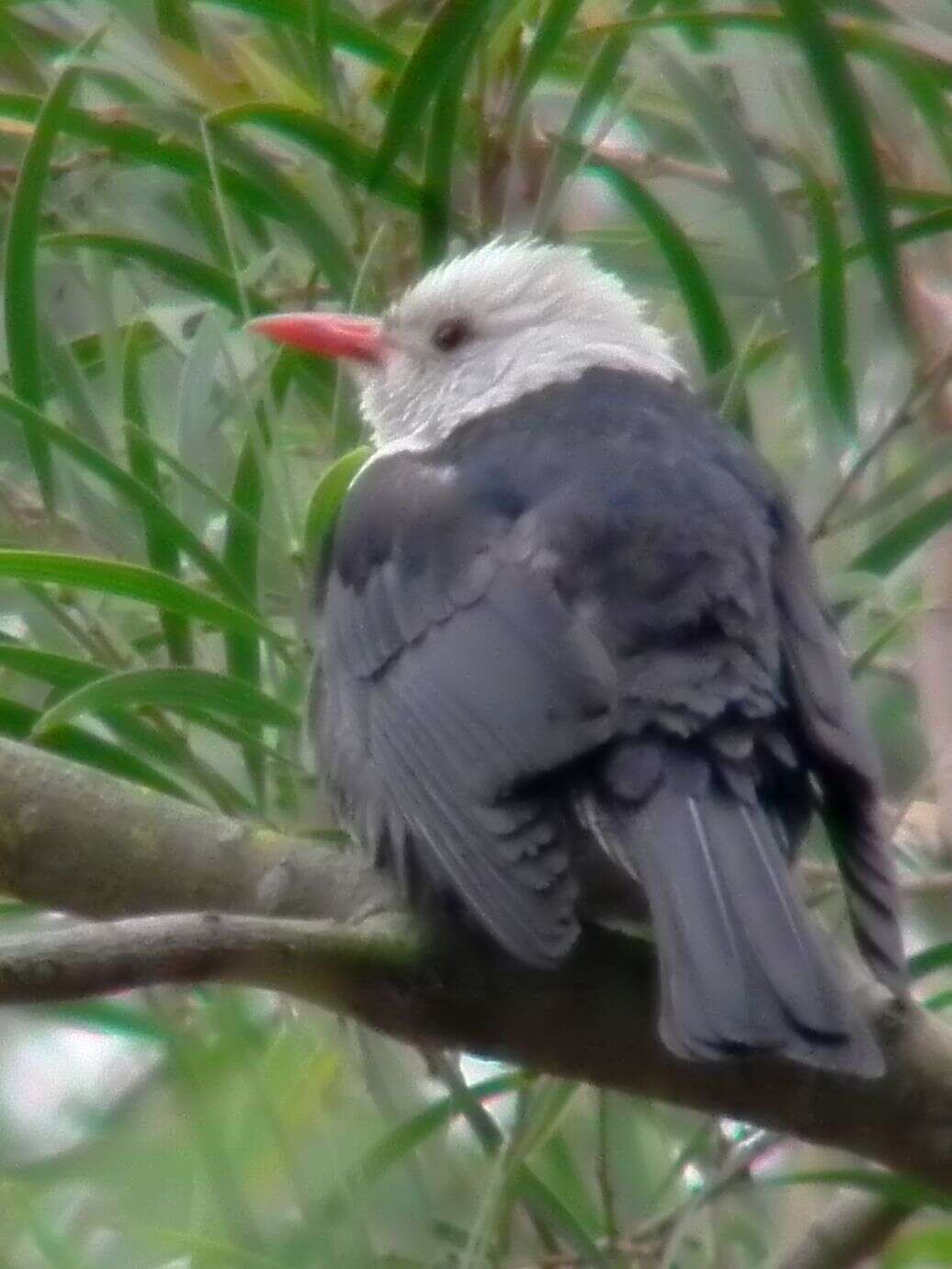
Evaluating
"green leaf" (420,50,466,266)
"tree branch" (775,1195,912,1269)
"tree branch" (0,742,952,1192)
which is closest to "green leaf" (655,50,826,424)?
A: "green leaf" (420,50,466,266)

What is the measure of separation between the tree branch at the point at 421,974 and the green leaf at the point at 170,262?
90cm

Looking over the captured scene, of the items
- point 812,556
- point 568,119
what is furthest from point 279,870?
point 568,119

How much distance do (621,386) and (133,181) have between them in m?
0.74

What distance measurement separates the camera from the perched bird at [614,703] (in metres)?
2.18

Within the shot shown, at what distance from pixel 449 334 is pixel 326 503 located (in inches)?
35.1

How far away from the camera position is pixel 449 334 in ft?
11.5

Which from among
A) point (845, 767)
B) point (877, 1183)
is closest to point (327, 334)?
point (845, 767)

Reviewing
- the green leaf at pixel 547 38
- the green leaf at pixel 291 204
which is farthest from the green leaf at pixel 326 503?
the green leaf at pixel 547 38

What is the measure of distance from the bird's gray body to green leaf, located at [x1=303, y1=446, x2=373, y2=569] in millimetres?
34

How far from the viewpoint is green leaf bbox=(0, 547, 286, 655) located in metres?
2.33

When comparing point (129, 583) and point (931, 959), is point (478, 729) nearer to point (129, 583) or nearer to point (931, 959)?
point (129, 583)

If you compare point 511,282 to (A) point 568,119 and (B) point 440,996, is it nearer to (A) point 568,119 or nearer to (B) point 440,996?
(A) point 568,119

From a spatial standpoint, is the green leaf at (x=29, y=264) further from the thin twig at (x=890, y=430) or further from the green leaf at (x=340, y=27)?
the thin twig at (x=890, y=430)

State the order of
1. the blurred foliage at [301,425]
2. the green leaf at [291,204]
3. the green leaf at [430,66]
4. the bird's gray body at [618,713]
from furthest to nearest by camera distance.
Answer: the green leaf at [291,204]
the green leaf at [430,66]
the blurred foliage at [301,425]
the bird's gray body at [618,713]
